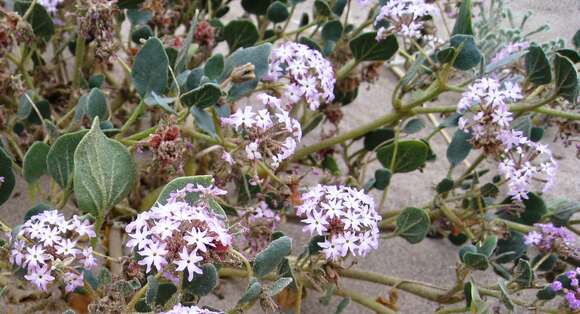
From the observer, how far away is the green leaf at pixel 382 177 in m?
1.68

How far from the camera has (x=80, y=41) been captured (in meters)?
1.72

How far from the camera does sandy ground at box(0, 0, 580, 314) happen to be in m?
1.85

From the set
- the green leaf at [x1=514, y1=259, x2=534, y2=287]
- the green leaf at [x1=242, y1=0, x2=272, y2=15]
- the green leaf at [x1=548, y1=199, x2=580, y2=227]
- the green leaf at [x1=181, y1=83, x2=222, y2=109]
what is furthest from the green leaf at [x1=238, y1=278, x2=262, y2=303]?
the green leaf at [x1=242, y1=0, x2=272, y2=15]

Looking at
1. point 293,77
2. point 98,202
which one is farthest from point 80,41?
point 98,202

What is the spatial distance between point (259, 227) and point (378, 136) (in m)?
0.52

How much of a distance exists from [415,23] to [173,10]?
2.22ft

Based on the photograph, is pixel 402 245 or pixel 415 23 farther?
pixel 402 245

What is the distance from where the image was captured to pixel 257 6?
2.02 m

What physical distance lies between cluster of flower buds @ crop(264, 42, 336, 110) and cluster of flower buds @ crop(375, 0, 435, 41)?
177 mm

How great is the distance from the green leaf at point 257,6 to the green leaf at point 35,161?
0.83m

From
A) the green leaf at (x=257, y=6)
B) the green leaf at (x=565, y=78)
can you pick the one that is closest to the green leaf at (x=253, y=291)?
the green leaf at (x=565, y=78)

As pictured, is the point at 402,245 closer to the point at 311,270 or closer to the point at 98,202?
the point at 311,270

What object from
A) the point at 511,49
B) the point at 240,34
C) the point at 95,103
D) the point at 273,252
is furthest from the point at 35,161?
the point at 511,49

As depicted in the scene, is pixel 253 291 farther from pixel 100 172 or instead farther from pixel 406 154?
pixel 406 154
